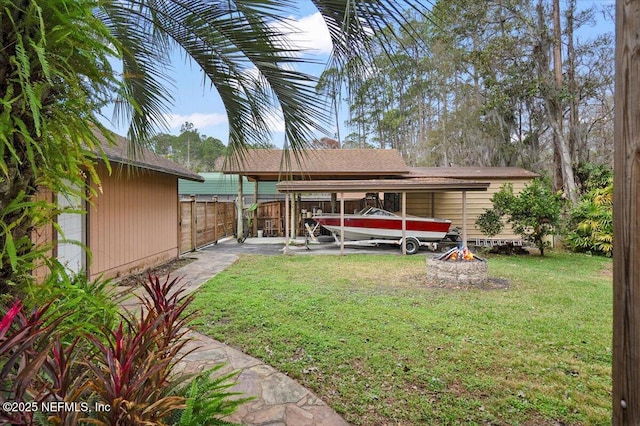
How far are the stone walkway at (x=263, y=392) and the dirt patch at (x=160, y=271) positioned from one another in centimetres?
336

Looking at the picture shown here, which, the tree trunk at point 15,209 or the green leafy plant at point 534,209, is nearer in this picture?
the tree trunk at point 15,209

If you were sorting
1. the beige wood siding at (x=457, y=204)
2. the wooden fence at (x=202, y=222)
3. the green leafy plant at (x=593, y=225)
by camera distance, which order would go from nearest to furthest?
the green leafy plant at (x=593, y=225) → the wooden fence at (x=202, y=222) → the beige wood siding at (x=457, y=204)

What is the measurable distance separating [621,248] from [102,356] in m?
2.01

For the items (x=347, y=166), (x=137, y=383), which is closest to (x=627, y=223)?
(x=137, y=383)

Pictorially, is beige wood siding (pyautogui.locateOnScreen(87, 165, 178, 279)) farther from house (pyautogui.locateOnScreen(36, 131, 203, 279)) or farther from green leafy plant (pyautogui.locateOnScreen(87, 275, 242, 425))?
green leafy plant (pyautogui.locateOnScreen(87, 275, 242, 425))

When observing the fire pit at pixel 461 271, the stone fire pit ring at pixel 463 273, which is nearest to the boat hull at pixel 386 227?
the fire pit at pixel 461 271

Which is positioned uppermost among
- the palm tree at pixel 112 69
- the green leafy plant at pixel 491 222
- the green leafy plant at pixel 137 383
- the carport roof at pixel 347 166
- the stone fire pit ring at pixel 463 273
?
the carport roof at pixel 347 166

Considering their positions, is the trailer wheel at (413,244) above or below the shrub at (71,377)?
below

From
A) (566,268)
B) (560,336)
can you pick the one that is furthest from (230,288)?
(566,268)

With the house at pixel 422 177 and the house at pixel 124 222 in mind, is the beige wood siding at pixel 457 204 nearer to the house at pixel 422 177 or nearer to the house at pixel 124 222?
the house at pixel 422 177

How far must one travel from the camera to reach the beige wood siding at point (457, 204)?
13.1 meters

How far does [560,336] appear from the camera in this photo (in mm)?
3871

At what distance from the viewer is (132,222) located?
7.01m

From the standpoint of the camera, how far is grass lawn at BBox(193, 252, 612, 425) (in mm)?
2555
